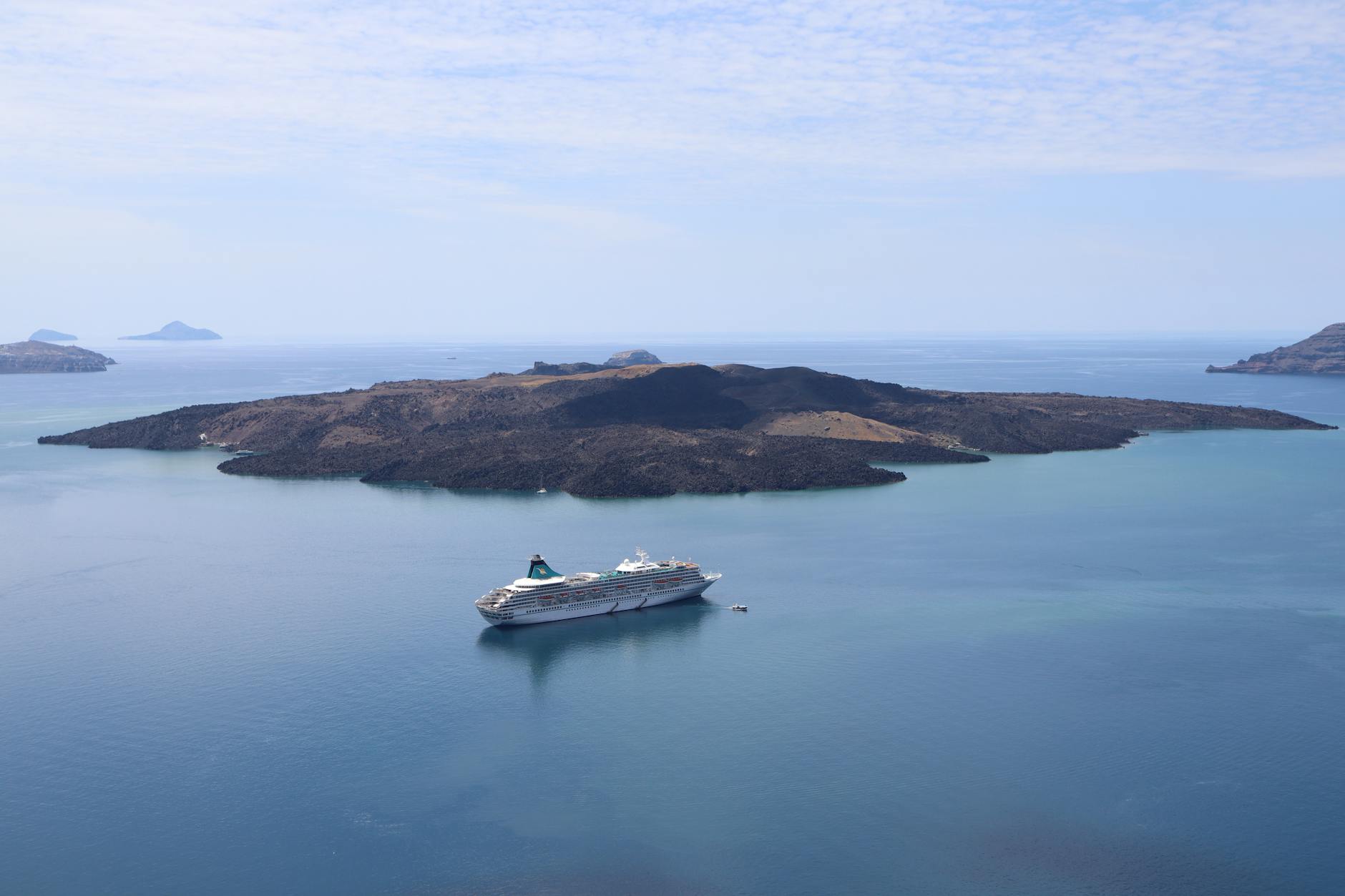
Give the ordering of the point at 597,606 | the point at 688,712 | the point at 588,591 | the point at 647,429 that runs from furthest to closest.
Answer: the point at 647,429
the point at 597,606
the point at 588,591
the point at 688,712

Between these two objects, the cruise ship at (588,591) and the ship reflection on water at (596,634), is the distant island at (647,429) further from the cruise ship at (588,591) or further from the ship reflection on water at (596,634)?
the ship reflection on water at (596,634)

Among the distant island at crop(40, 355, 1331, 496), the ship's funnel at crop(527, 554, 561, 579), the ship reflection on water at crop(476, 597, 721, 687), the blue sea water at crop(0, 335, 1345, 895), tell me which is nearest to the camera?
the blue sea water at crop(0, 335, 1345, 895)

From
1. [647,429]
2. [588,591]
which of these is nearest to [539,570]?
[588,591]

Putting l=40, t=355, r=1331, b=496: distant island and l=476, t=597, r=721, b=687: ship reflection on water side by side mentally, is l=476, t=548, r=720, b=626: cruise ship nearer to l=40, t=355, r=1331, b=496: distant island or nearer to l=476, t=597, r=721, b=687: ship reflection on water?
l=476, t=597, r=721, b=687: ship reflection on water

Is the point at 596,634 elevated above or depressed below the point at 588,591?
below

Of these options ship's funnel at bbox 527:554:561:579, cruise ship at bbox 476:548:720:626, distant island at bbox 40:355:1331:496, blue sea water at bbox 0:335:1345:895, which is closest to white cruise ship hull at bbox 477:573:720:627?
cruise ship at bbox 476:548:720:626

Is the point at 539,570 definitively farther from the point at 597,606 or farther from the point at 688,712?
the point at 688,712
